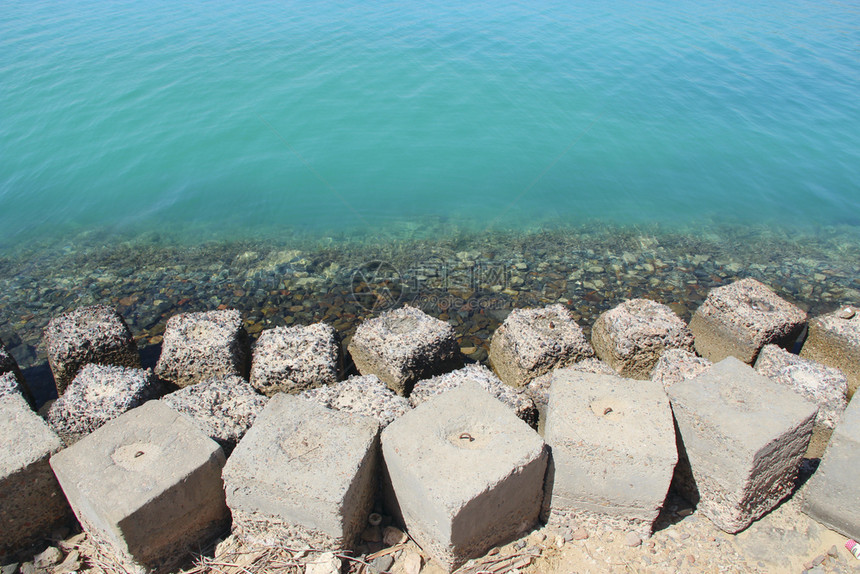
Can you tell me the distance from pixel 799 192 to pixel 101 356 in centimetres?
1289

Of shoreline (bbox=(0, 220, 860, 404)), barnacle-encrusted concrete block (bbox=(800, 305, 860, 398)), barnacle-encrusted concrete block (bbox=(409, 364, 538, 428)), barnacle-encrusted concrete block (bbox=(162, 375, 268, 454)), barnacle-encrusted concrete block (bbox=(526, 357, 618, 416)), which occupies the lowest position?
shoreline (bbox=(0, 220, 860, 404))

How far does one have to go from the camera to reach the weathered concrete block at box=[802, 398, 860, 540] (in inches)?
147

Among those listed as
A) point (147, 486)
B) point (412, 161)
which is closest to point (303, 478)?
point (147, 486)

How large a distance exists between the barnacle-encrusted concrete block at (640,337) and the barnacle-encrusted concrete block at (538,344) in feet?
1.22

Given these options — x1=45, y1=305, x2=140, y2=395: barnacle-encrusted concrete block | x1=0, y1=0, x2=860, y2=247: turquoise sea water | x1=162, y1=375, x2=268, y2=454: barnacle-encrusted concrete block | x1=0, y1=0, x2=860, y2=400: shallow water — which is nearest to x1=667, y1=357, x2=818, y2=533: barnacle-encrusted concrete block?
x1=162, y1=375, x2=268, y2=454: barnacle-encrusted concrete block

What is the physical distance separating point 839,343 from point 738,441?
8.93 ft

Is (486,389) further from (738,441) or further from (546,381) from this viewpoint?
(738,441)

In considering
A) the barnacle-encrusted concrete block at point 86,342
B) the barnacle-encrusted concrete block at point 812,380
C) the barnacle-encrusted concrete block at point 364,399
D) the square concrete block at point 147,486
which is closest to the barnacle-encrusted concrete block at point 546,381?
the barnacle-encrusted concrete block at point 364,399

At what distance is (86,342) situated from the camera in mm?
5285

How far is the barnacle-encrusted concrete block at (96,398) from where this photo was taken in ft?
13.9

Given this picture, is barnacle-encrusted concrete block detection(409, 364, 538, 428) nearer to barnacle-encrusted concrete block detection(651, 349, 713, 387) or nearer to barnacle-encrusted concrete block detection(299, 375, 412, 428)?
barnacle-encrusted concrete block detection(299, 375, 412, 428)

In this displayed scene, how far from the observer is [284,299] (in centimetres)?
779

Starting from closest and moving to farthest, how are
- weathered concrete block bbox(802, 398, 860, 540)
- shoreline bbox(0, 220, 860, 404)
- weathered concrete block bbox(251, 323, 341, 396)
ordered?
weathered concrete block bbox(802, 398, 860, 540) < weathered concrete block bbox(251, 323, 341, 396) < shoreline bbox(0, 220, 860, 404)

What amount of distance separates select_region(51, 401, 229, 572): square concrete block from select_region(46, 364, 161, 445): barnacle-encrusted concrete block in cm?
69
